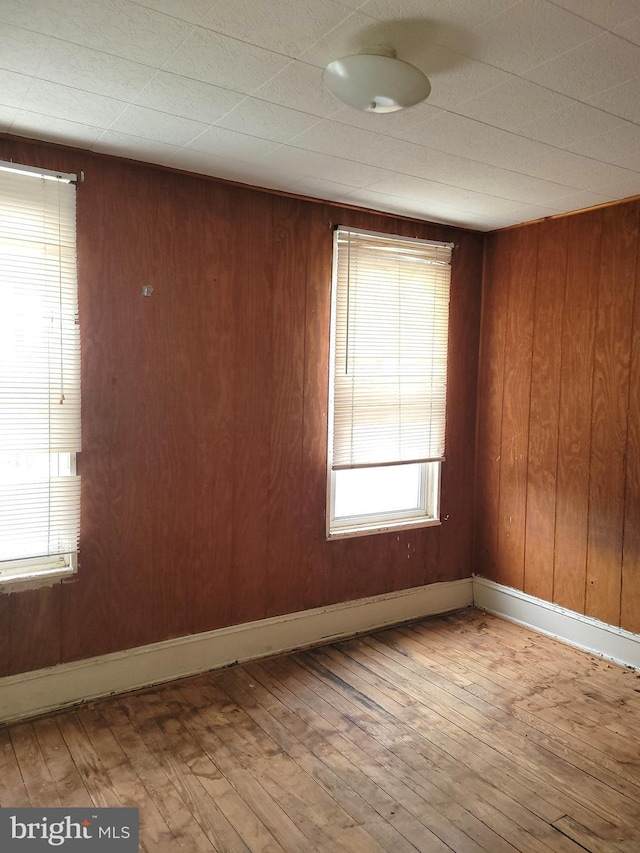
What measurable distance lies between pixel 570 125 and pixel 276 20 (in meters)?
1.21

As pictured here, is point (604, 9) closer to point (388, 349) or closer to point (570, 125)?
point (570, 125)

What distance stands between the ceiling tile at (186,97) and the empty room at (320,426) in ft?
0.05

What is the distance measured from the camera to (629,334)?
3.29 meters

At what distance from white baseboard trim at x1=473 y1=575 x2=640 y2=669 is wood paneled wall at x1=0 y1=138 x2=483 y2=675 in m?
0.93

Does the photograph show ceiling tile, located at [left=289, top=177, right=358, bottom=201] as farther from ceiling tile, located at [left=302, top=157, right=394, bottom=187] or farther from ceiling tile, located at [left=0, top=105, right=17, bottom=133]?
ceiling tile, located at [left=0, top=105, right=17, bottom=133]

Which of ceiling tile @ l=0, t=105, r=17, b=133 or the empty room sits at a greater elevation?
ceiling tile @ l=0, t=105, r=17, b=133

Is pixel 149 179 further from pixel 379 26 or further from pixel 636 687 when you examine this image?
pixel 636 687

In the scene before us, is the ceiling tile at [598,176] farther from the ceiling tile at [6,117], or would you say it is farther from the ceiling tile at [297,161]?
the ceiling tile at [6,117]

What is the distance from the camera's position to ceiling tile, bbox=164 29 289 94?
178cm

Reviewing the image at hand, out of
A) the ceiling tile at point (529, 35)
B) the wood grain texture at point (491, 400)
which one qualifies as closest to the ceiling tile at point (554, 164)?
the ceiling tile at point (529, 35)

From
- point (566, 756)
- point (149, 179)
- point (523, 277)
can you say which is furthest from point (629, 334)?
point (149, 179)

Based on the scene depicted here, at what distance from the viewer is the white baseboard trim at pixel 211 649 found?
8.92 feet

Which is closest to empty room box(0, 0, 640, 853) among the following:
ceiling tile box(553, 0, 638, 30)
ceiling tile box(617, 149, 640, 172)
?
ceiling tile box(553, 0, 638, 30)

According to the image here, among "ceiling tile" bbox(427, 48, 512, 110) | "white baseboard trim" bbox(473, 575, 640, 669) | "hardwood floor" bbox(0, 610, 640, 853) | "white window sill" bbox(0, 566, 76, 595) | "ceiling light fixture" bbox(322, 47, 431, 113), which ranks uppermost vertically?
"ceiling tile" bbox(427, 48, 512, 110)
